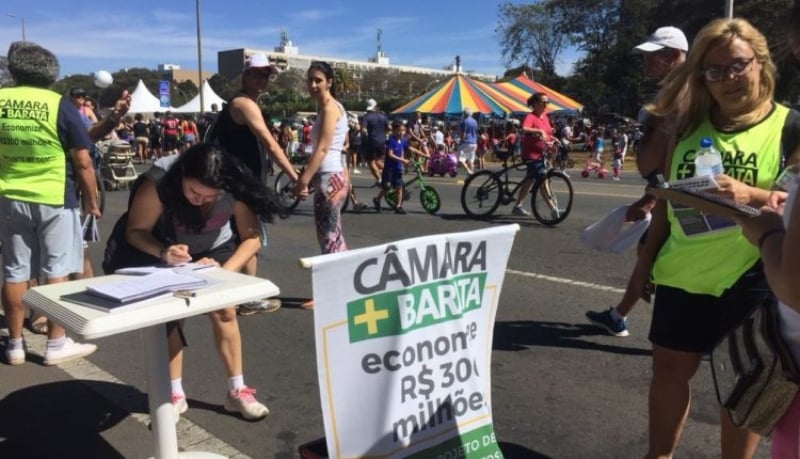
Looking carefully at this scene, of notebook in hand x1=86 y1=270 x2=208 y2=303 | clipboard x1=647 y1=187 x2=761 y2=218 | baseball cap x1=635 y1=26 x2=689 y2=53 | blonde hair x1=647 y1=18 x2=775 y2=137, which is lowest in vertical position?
notebook in hand x1=86 y1=270 x2=208 y2=303

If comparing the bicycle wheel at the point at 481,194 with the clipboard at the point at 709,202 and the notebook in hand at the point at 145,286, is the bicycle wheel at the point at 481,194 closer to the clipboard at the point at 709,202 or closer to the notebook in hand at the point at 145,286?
the notebook in hand at the point at 145,286

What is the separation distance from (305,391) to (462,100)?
23.3 m

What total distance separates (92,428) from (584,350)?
115 inches

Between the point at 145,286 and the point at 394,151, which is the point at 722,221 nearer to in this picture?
the point at 145,286

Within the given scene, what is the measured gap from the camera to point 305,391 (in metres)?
3.78

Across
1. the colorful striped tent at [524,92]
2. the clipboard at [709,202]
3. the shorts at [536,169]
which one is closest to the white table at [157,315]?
the clipboard at [709,202]

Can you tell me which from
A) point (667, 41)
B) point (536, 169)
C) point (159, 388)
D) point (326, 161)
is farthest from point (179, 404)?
point (536, 169)

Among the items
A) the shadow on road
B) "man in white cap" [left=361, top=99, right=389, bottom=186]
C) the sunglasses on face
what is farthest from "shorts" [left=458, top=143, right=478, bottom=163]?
the sunglasses on face

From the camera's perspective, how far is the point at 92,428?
11.0ft

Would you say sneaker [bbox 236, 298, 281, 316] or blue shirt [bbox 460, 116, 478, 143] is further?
blue shirt [bbox 460, 116, 478, 143]

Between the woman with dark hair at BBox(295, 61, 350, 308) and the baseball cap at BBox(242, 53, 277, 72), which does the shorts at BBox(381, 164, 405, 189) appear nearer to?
the woman with dark hair at BBox(295, 61, 350, 308)

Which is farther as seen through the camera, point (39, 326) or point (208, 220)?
point (39, 326)

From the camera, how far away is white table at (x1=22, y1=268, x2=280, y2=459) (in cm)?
214

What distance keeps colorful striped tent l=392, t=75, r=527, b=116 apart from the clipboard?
2388 centimetres
